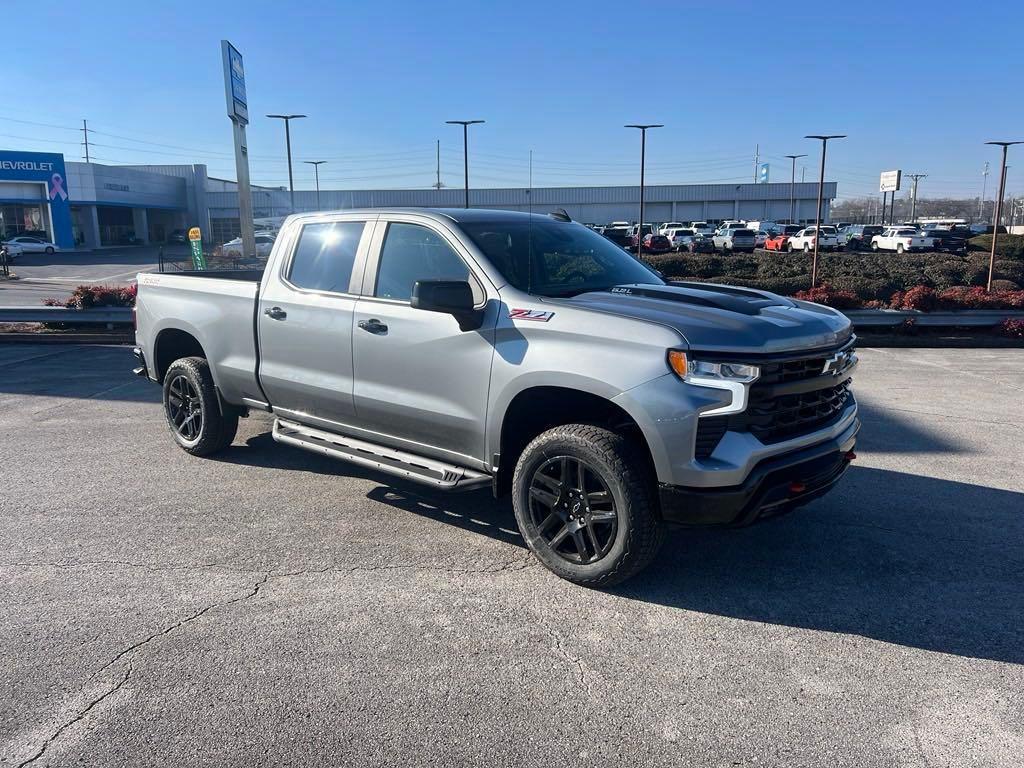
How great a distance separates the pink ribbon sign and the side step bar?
6365 centimetres

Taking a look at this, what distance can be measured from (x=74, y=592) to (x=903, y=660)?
160 inches

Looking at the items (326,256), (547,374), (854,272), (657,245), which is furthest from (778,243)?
(547,374)

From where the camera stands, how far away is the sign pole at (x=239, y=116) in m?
21.3

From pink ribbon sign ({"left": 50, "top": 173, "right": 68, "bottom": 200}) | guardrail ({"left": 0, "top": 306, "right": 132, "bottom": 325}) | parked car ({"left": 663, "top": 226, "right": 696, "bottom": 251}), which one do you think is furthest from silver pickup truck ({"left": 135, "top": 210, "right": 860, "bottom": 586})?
pink ribbon sign ({"left": 50, "top": 173, "right": 68, "bottom": 200})

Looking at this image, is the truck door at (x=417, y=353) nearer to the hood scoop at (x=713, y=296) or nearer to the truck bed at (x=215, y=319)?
the hood scoop at (x=713, y=296)

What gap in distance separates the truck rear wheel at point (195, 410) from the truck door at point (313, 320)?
0.80 meters

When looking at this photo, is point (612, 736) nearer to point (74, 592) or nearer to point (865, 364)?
point (74, 592)

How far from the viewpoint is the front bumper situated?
3.79m

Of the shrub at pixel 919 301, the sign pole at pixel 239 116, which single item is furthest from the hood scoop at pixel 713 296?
the sign pole at pixel 239 116

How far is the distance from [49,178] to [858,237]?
55403 millimetres

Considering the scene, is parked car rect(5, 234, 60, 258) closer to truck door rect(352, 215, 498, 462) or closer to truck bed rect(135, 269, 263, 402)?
truck bed rect(135, 269, 263, 402)

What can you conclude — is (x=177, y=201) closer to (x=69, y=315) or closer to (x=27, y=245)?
(x=27, y=245)

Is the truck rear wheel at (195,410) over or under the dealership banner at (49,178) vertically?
under

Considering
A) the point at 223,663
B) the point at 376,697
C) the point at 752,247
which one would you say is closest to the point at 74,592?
the point at 223,663
